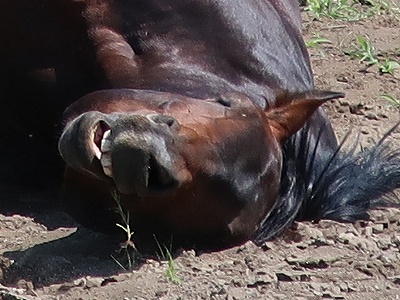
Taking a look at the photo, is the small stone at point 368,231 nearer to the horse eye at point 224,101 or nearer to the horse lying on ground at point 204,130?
the horse lying on ground at point 204,130

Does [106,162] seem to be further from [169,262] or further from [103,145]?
[169,262]

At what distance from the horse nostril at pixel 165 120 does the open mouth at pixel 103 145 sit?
96 millimetres

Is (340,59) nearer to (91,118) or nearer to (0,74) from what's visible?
(0,74)

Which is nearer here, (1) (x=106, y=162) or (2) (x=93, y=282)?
(1) (x=106, y=162)

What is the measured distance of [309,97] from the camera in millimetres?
2805

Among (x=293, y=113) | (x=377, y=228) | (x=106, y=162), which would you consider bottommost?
(x=377, y=228)

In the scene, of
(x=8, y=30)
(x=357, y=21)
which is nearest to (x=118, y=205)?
(x=8, y=30)

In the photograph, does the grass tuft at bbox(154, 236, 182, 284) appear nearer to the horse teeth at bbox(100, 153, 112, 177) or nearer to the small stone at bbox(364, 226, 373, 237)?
the horse teeth at bbox(100, 153, 112, 177)

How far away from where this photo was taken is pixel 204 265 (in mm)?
2600

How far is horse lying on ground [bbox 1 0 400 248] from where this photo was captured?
235 cm

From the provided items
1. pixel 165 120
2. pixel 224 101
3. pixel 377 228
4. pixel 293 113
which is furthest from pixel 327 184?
pixel 165 120

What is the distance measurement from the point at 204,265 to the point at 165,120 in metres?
0.36

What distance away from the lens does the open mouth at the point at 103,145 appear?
2.29 m

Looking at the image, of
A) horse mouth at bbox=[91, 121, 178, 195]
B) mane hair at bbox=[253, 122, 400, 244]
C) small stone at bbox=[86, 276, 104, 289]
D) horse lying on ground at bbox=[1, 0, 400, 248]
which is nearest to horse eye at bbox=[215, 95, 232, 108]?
horse lying on ground at bbox=[1, 0, 400, 248]
